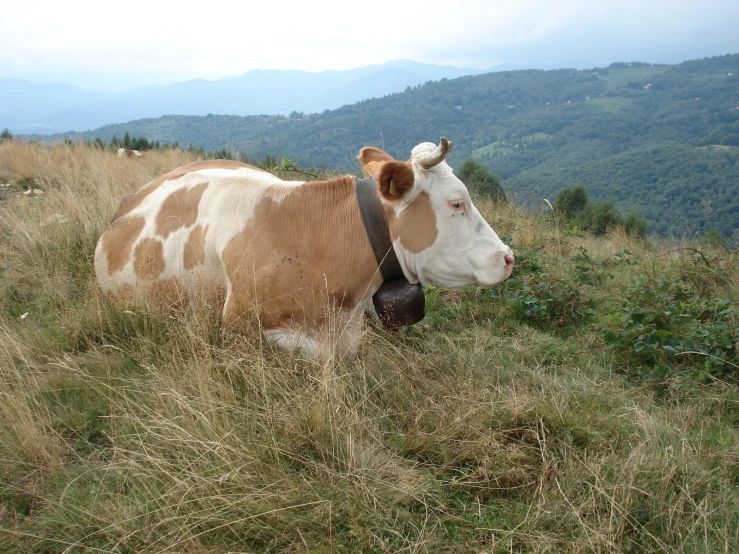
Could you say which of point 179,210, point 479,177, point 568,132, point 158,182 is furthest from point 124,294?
point 568,132

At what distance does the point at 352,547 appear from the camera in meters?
2.01

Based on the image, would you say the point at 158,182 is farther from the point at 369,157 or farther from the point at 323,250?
the point at 323,250

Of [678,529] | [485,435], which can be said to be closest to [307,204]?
[485,435]

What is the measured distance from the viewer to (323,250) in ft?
11.7

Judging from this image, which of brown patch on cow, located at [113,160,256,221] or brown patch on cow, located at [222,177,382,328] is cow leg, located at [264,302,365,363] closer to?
brown patch on cow, located at [222,177,382,328]

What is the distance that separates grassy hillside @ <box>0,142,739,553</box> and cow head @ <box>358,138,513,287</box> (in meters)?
0.64

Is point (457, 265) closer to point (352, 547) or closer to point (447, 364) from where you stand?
point (447, 364)

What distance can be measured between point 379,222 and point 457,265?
597mm

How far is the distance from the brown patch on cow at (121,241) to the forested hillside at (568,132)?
2688 millimetres

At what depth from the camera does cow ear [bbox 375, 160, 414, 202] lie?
3.22m

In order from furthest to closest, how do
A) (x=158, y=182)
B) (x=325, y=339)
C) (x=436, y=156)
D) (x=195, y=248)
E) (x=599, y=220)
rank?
(x=599, y=220)
(x=158, y=182)
(x=195, y=248)
(x=325, y=339)
(x=436, y=156)

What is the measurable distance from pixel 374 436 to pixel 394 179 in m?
1.57

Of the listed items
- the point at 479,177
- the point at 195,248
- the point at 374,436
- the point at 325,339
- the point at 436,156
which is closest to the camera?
the point at 374,436

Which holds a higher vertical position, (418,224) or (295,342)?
(418,224)
